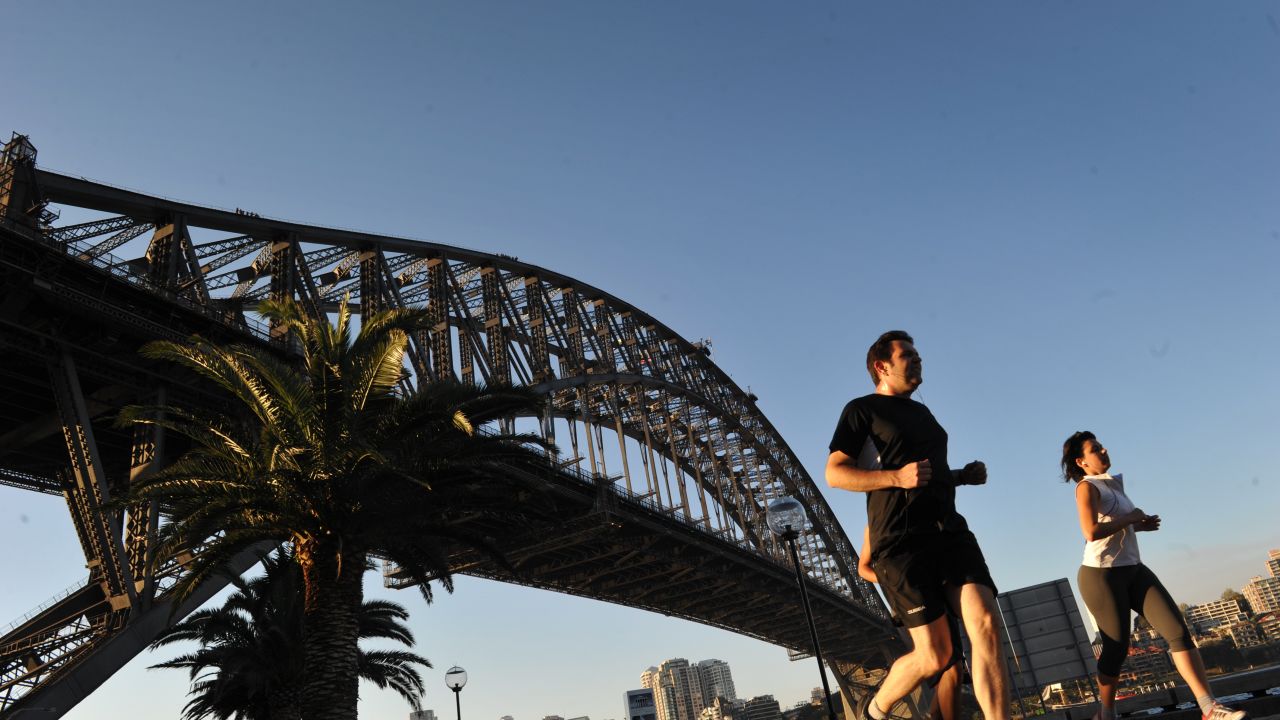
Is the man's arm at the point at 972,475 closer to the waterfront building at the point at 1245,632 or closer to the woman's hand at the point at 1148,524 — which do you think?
the woman's hand at the point at 1148,524

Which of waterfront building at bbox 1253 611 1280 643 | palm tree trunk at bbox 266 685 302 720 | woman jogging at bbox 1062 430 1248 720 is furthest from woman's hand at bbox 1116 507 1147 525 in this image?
waterfront building at bbox 1253 611 1280 643

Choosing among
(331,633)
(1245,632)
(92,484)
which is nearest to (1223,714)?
(331,633)

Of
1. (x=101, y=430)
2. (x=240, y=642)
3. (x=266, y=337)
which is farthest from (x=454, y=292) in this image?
(x=240, y=642)

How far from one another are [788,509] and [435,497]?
721 centimetres

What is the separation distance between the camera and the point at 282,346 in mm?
26797

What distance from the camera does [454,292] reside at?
4069 centimetres

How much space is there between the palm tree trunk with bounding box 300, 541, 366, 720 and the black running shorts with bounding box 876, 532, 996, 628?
43.0 feet

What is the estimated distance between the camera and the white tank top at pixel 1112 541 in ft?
21.2

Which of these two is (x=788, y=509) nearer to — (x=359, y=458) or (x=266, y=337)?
(x=359, y=458)

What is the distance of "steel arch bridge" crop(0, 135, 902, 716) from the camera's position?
64.9ft

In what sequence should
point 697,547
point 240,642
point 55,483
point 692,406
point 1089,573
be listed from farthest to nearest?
1. point 692,406
2. point 697,547
3. point 55,483
4. point 240,642
5. point 1089,573

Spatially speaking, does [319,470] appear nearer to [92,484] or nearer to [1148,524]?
[92,484]

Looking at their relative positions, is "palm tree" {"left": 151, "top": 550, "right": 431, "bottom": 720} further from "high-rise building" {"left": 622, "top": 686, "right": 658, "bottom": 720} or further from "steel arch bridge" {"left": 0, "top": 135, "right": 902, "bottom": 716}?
"high-rise building" {"left": 622, "top": 686, "right": 658, "bottom": 720}

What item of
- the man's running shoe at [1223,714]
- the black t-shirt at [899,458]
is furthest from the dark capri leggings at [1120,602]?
the black t-shirt at [899,458]
